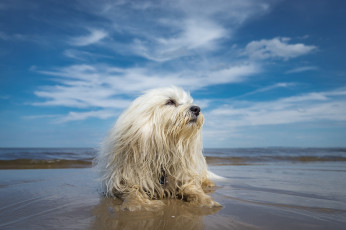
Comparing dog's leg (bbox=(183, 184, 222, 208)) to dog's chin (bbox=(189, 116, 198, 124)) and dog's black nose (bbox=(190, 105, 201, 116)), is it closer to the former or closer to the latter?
dog's chin (bbox=(189, 116, 198, 124))

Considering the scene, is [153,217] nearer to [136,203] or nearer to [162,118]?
[136,203]

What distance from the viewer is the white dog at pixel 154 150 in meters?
3.23

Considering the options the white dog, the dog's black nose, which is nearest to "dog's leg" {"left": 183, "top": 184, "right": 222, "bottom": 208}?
the white dog

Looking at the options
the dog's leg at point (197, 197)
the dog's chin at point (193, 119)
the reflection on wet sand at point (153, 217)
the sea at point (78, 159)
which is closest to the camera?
the reflection on wet sand at point (153, 217)

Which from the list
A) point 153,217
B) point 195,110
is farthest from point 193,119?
point 153,217

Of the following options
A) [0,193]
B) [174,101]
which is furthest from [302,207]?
[0,193]

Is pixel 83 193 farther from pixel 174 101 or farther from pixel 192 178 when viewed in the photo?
pixel 174 101

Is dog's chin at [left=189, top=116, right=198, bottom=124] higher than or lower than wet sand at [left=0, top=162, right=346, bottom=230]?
higher

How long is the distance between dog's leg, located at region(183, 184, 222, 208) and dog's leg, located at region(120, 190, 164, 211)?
0.40 m

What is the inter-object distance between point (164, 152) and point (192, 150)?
43 centimetres

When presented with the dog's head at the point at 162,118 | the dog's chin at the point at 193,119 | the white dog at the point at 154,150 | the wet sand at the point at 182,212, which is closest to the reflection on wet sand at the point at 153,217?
the wet sand at the point at 182,212

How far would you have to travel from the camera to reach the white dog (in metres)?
3.23

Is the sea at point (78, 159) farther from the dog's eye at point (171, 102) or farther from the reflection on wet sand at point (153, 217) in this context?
the reflection on wet sand at point (153, 217)

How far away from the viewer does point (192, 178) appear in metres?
3.45
